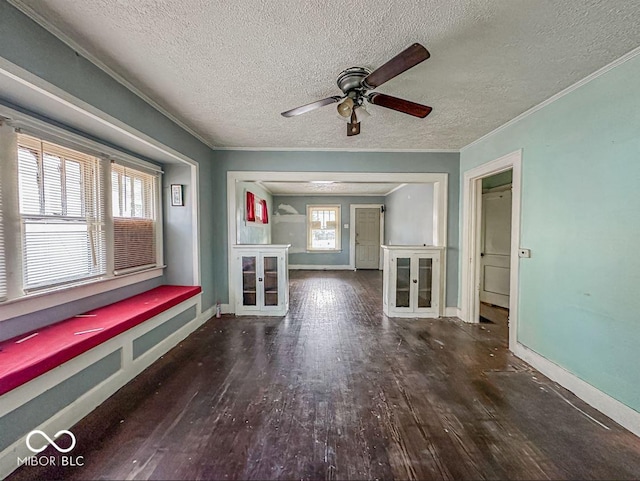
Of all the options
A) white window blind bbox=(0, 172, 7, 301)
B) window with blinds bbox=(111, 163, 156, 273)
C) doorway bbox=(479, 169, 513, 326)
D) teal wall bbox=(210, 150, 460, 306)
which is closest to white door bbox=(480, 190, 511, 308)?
doorway bbox=(479, 169, 513, 326)

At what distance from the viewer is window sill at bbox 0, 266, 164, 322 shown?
5.54 ft

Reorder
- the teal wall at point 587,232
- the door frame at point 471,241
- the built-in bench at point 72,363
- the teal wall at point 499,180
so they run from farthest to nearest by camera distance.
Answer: the teal wall at point 499,180 < the door frame at point 471,241 < the teal wall at point 587,232 < the built-in bench at point 72,363

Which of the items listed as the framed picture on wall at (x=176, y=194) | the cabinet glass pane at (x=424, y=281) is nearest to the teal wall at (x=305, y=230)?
the cabinet glass pane at (x=424, y=281)

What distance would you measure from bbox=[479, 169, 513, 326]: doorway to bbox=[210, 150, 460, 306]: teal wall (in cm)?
78

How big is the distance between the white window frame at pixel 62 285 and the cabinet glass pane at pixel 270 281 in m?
1.46

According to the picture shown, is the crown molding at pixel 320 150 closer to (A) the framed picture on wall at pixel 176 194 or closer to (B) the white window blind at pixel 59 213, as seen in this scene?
(A) the framed picture on wall at pixel 176 194

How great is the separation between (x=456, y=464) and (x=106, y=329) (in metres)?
2.34

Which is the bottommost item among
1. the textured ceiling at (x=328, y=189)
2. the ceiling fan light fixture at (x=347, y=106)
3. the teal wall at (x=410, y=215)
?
the teal wall at (x=410, y=215)

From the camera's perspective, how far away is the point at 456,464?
4.69 feet

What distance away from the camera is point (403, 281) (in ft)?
13.0

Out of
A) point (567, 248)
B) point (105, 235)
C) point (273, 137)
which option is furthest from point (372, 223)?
point (105, 235)

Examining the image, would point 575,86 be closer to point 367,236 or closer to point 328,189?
point 328,189

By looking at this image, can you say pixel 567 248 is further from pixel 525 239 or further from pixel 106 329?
pixel 106 329

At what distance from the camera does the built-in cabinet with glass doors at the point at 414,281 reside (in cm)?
390
